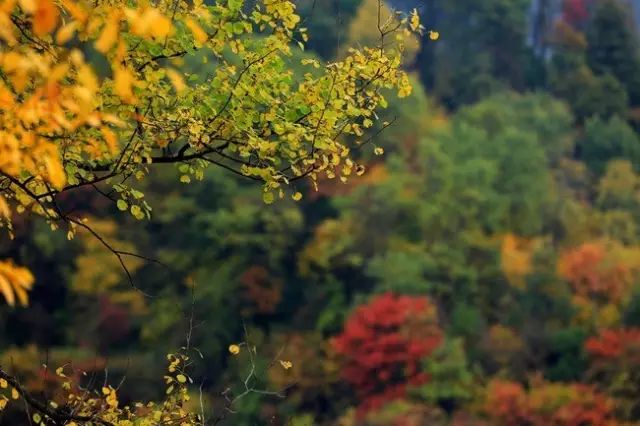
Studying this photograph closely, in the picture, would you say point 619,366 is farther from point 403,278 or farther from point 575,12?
point 575,12

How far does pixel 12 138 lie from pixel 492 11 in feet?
141

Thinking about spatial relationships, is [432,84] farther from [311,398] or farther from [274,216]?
[311,398]

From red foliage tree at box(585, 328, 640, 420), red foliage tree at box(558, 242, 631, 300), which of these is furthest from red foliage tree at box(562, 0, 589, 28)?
red foliage tree at box(585, 328, 640, 420)

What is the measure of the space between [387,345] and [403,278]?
2456mm

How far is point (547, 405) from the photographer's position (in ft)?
78.3

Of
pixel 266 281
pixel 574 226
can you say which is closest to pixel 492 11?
pixel 574 226

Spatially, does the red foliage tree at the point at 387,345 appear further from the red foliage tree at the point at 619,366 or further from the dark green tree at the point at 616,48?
the dark green tree at the point at 616,48

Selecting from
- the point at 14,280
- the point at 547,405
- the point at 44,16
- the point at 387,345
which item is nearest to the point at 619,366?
the point at 547,405

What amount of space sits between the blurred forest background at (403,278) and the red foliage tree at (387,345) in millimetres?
46

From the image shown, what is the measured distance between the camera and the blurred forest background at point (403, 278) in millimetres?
24828

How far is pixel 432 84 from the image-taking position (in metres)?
43.9

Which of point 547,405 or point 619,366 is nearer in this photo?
point 547,405

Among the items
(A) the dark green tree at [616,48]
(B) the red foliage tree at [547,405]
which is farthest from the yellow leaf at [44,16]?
(A) the dark green tree at [616,48]

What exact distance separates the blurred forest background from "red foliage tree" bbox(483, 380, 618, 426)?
4 centimetres
